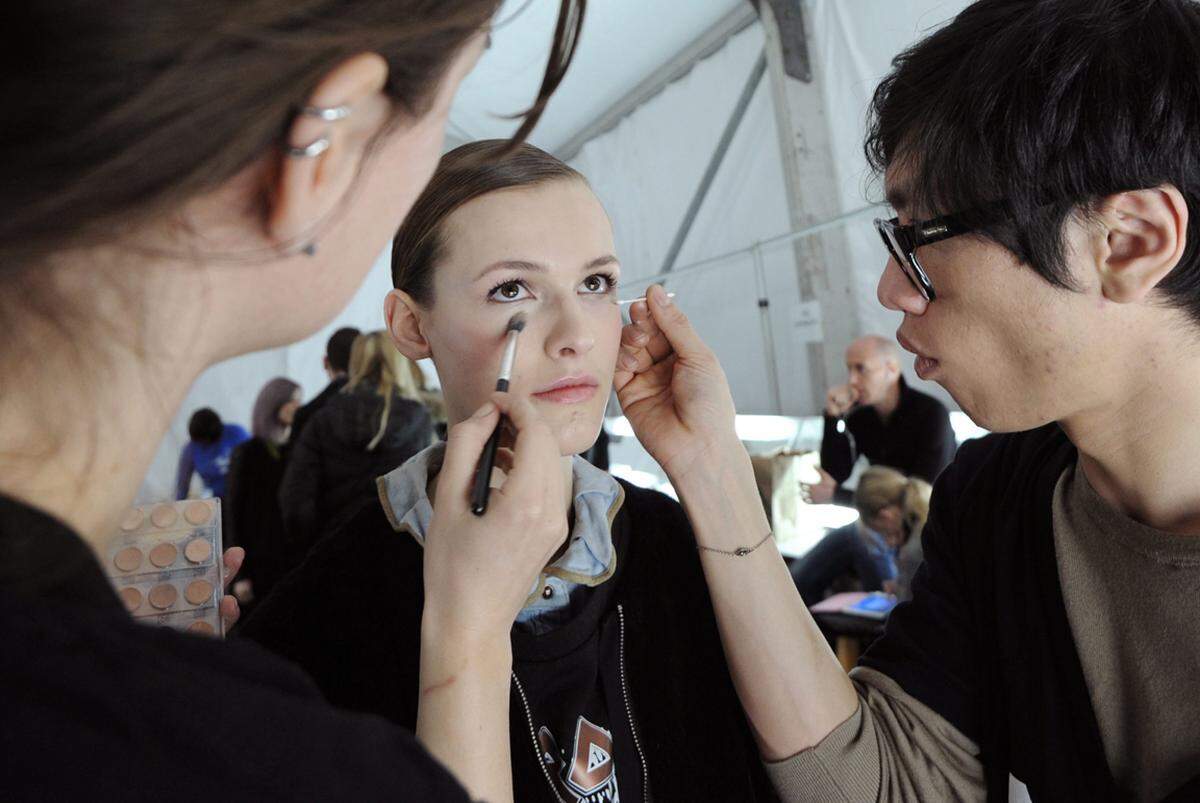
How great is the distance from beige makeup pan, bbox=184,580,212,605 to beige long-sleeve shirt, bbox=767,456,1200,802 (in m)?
0.65

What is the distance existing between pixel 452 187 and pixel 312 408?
6.96 feet

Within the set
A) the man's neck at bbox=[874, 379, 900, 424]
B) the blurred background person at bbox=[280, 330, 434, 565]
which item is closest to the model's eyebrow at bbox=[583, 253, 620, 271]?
the blurred background person at bbox=[280, 330, 434, 565]

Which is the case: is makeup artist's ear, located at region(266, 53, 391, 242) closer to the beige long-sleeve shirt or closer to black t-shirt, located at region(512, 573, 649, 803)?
black t-shirt, located at region(512, 573, 649, 803)

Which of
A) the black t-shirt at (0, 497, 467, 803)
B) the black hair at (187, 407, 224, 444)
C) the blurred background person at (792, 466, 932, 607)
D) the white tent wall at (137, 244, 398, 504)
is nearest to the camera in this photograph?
the black t-shirt at (0, 497, 467, 803)

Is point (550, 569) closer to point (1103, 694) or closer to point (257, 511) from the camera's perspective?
point (1103, 694)

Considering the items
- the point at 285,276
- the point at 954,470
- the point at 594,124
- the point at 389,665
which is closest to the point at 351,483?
the point at 389,665

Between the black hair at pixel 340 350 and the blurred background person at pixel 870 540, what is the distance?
1.93 metres

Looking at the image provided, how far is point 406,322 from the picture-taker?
3.60 feet

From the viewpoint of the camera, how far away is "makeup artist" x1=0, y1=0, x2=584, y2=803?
36cm

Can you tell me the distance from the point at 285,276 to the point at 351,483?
2469mm

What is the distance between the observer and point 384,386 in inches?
113

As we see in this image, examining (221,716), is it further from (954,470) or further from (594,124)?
(594,124)

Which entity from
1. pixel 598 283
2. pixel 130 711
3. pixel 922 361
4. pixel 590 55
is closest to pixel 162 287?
pixel 130 711

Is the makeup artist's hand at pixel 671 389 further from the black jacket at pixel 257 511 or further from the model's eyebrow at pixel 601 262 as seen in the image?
the black jacket at pixel 257 511
